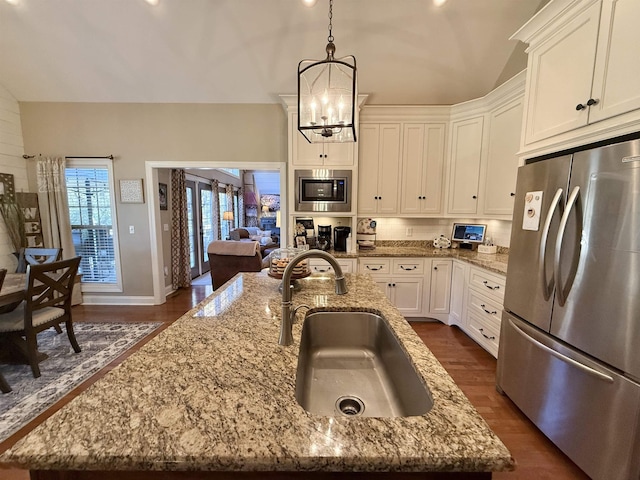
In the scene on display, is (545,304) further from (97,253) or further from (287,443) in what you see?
(97,253)

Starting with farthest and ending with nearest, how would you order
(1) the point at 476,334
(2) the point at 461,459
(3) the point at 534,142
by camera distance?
(1) the point at 476,334
(3) the point at 534,142
(2) the point at 461,459

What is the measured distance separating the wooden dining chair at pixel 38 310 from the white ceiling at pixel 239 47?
244cm

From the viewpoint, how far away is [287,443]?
1.87 feet

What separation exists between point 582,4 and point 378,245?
2.74m

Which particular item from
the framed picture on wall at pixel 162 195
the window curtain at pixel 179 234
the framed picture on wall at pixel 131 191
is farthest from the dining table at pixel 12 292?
the window curtain at pixel 179 234

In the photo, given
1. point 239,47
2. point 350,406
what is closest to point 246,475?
point 350,406

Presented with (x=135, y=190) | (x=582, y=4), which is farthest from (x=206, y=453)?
(x=135, y=190)

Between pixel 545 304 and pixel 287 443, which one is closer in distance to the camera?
pixel 287 443

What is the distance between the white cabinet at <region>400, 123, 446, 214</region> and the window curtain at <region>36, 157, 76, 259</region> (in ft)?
15.2

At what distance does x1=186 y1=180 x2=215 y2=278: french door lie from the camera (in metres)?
5.65

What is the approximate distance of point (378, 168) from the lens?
134 inches

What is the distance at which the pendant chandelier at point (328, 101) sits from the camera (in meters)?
1.49

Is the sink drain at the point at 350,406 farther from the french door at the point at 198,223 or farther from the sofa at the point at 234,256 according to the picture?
the french door at the point at 198,223

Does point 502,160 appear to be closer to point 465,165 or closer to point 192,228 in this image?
point 465,165
